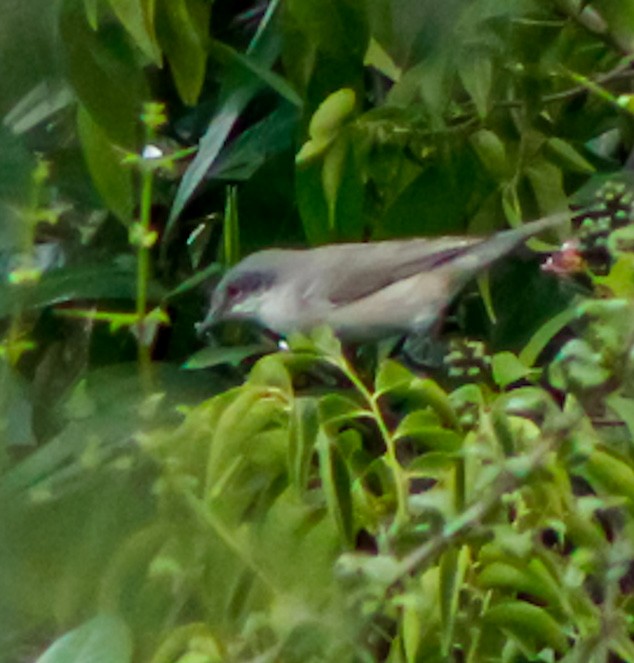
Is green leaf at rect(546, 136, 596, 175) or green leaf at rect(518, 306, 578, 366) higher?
green leaf at rect(546, 136, 596, 175)

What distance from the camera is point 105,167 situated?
3.12ft

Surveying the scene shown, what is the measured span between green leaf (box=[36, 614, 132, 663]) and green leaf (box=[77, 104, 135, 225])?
1.00 feet

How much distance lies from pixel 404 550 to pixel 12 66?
0.44 m

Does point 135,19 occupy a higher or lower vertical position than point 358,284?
higher

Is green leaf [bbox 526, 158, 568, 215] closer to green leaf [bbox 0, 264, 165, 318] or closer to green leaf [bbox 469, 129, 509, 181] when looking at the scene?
green leaf [bbox 469, 129, 509, 181]

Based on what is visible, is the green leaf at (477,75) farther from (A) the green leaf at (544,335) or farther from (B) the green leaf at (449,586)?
(B) the green leaf at (449,586)

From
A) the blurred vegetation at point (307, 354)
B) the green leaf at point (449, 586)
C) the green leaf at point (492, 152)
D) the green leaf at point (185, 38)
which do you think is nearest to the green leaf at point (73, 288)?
the blurred vegetation at point (307, 354)

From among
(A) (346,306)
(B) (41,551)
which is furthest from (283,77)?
(B) (41,551)

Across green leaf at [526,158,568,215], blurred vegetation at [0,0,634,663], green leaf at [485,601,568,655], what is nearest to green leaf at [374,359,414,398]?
blurred vegetation at [0,0,634,663]

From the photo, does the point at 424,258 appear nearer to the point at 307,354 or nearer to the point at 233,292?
the point at 233,292

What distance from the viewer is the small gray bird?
3.25 feet

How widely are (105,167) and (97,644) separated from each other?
33 cm

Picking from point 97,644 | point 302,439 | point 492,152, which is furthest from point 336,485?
point 492,152

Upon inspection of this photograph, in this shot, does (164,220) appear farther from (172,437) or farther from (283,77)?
(172,437)
